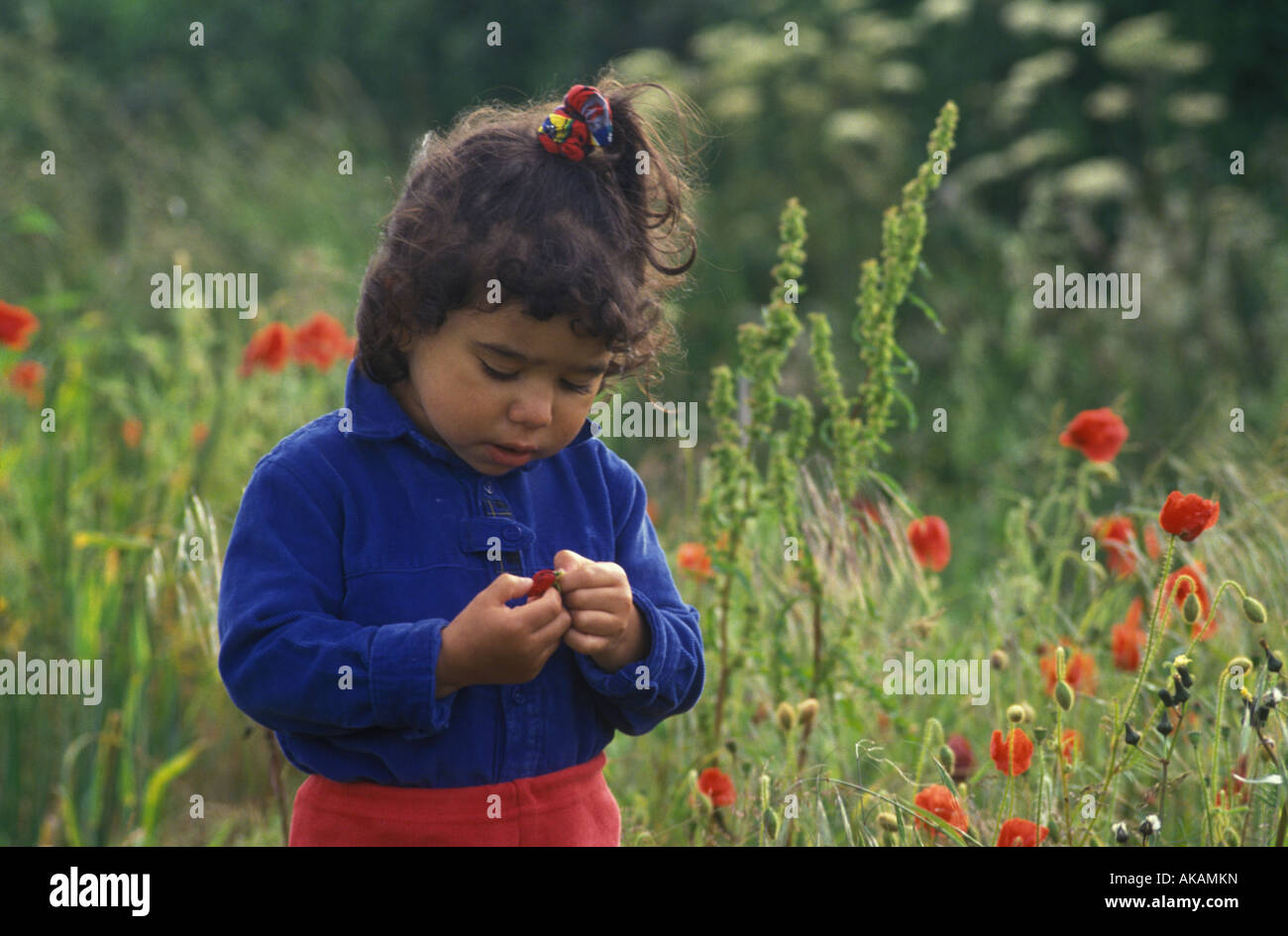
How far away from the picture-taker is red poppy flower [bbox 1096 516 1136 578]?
2.71 meters

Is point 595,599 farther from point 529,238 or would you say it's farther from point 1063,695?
point 1063,695

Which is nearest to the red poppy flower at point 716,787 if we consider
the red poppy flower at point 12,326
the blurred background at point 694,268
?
the blurred background at point 694,268

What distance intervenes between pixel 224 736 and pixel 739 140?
16.4 feet

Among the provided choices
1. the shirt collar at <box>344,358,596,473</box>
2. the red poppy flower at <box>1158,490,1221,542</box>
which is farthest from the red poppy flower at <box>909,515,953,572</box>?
the shirt collar at <box>344,358,596,473</box>

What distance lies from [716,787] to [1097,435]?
Answer: 3.41 ft

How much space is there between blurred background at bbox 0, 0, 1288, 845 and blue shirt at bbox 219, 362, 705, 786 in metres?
0.85

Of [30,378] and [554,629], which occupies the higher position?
[30,378]

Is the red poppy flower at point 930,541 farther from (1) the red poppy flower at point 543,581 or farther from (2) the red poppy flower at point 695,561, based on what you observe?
(1) the red poppy flower at point 543,581

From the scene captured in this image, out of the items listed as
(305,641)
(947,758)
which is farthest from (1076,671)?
(305,641)

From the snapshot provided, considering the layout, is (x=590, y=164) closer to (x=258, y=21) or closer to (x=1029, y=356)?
(x=1029, y=356)

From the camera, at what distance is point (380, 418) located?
175 cm

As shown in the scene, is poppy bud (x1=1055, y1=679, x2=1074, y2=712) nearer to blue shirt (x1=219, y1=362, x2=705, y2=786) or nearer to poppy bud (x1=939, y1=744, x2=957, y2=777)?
poppy bud (x1=939, y1=744, x2=957, y2=777)

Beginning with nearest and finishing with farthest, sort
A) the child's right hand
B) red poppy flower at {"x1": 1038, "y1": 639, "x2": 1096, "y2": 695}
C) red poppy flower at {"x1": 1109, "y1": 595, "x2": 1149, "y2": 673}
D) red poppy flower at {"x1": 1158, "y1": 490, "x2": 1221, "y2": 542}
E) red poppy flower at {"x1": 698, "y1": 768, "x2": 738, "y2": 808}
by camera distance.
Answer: the child's right hand → red poppy flower at {"x1": 1158, "y1": 490, "x2": 1221, "y2": 542} → red poppy flower at {"x1": 698, "y1": 768, "x2": 738, "y2": 808} → red poppy flower at {"x1": 1038, "y1": 639, "x2": 1096, "y2": 695} → red poppy flower at {"x1": 1109, "y1": 595, "x2": 1149, "y2": 673}

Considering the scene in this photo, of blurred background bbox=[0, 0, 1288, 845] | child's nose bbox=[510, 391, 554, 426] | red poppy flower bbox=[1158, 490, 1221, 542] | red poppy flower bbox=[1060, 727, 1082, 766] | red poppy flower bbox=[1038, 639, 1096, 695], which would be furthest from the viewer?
blurred background bbox=[0, 0, 1288, 845]
